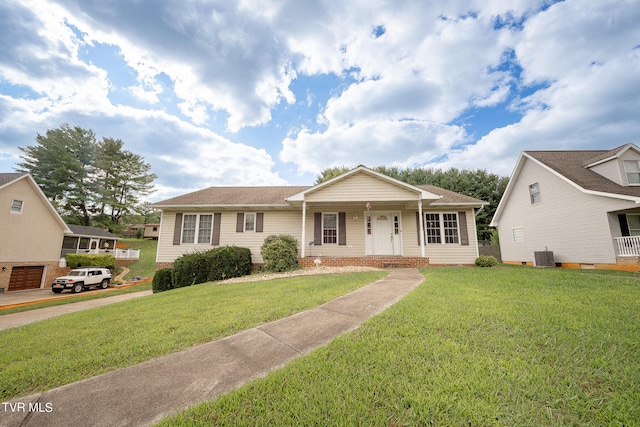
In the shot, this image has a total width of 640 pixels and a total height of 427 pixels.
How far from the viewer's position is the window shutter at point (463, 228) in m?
11.6

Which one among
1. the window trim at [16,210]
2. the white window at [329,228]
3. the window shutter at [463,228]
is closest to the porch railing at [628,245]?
the window shutter at [463,228]

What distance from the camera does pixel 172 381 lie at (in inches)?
88.0

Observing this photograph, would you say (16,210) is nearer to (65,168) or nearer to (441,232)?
(65,168)

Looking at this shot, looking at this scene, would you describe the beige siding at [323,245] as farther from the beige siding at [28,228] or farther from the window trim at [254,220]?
the beige siding at [28,228]

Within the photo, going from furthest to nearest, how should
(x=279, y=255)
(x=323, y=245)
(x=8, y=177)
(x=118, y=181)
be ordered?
(x=118, y=181), (x=8, y=177), (x=323, y=245), (x=279, y=255)

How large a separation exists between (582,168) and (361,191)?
1268 centimetres

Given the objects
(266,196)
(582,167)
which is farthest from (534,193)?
(266,196)

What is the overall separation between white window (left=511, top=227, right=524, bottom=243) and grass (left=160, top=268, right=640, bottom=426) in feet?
44.5

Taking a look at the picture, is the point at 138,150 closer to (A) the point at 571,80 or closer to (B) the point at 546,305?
(B) the point at 546,305

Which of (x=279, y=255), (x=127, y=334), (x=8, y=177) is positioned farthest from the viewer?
(x=8, y=177)

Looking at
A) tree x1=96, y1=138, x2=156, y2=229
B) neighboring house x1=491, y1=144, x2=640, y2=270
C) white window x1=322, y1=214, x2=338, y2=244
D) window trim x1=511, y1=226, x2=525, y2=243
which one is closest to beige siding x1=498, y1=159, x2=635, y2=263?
neighboring house x1=491, y1=144, x2=640, y2=270

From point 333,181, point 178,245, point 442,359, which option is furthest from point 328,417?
point 178,245

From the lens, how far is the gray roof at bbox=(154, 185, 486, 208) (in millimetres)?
12219

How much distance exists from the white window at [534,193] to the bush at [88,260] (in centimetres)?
3250
